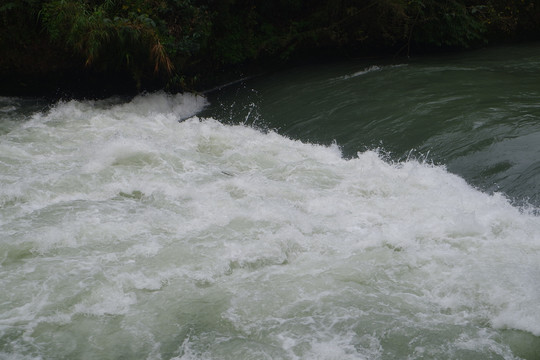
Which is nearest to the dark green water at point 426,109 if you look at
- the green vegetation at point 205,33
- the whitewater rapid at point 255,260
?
the whitewater rapid at point 255,260

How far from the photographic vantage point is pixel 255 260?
4023 millimetres

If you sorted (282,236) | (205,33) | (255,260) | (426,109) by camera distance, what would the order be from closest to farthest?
(255,260)
(282,236)
(426,109)
(205,33)

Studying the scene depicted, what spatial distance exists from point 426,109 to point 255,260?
180 inches

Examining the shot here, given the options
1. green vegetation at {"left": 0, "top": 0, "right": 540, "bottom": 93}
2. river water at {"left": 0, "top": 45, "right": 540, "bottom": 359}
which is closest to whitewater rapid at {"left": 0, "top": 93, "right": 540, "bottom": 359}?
river water at {"left": 0, "top": 45, "right": 540, "bottom": 359}

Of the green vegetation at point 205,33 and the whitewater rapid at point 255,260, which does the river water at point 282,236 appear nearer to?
the whitewater rapid at point 255,260

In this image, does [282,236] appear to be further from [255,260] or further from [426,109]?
[426,109]

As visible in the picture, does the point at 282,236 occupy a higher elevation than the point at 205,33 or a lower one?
lower

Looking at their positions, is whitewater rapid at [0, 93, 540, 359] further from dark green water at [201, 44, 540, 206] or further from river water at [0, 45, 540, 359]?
dark green water at [201, 44, 540, 206]

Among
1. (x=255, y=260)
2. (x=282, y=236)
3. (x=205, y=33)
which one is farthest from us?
(x=205, y=33)

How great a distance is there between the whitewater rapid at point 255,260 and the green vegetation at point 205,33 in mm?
3565

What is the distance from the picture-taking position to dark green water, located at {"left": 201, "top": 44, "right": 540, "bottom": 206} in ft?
19.4

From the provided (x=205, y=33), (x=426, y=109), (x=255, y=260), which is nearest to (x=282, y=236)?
(x=255, y=260)

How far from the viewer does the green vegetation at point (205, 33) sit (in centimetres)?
921

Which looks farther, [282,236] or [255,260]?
[282,236]
